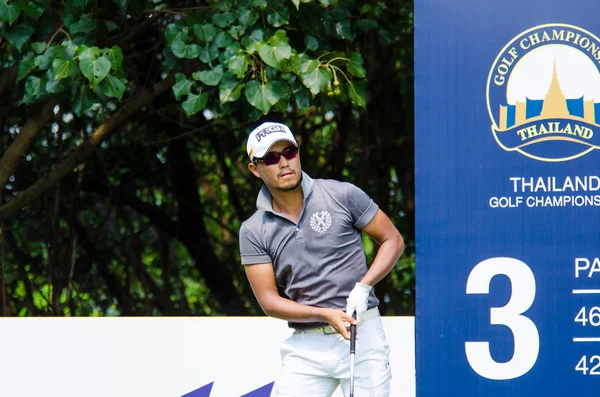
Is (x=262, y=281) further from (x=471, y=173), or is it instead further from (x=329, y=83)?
(x=329, y=83)

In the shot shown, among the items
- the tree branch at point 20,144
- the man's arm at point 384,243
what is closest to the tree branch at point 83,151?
the tree branch at point 20,144

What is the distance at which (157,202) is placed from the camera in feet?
26.1

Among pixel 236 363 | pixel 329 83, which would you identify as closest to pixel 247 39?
pixel 329 83

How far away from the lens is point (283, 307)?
10.9 feet

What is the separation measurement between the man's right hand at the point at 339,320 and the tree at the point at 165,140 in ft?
6.13

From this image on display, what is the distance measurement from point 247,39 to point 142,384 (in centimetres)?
191

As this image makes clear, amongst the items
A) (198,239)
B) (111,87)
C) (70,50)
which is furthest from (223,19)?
(198,239)

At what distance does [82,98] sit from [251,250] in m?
1.92

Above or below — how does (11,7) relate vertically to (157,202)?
above

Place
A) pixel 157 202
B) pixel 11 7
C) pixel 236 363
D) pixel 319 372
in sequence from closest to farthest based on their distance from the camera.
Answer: pixel 319 372 < pixel 236 363 < pixel 11 7 < pixel 157 202

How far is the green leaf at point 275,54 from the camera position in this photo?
184 inches

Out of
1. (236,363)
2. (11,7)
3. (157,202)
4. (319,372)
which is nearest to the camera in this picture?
(319,372)

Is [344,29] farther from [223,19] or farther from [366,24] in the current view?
[223,19]

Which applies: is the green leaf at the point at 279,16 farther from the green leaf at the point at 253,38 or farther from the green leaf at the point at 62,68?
the green leaf at the point at 62,68
